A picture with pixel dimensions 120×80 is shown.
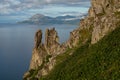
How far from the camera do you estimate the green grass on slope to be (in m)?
97.1

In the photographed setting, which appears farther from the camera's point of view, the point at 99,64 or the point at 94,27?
the point at 94,27

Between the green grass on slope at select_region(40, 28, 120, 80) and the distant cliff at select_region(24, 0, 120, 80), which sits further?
the distant cliff at select_region(24, 0, 120, 80)

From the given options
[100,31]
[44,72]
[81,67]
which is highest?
[100,31]

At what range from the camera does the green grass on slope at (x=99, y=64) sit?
319ft

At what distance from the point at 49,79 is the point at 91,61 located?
2548 cm

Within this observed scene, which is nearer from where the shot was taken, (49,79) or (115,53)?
(115,53)

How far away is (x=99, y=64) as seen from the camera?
364 feet

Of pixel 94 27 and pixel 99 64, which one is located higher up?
pixel 94 27

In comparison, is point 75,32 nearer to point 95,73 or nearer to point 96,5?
point 96,5

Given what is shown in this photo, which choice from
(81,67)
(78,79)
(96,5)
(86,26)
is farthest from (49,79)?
(96,5)

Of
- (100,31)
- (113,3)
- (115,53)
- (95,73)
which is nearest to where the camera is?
(95,73)

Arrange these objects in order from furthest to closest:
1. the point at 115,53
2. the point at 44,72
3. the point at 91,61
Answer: the point at 44,72, the point at 91,61, the point at 115,53

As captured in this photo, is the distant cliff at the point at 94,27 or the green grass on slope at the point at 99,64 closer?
the green grass on slope at the point at 99,64

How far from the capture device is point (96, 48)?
12762 cm
